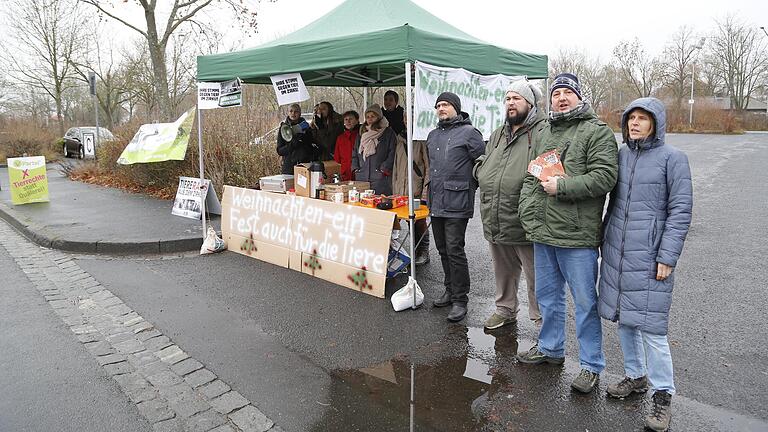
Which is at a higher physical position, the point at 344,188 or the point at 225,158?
the point at 225,158

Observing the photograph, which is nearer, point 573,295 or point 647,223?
point 647,223

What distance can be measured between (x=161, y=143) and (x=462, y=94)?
→ 605 centimetres

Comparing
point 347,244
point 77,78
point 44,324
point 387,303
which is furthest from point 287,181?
point 77,78

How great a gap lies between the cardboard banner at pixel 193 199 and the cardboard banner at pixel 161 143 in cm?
51

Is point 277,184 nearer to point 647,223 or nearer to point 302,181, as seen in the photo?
point 302,181

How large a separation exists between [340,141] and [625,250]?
15.3 feet

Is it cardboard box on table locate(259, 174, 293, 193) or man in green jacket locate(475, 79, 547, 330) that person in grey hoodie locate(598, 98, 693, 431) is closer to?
man in green jacket locate(475, 79, 547, 330)

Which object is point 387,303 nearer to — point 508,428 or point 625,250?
point 508,428

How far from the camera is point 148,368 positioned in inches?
160

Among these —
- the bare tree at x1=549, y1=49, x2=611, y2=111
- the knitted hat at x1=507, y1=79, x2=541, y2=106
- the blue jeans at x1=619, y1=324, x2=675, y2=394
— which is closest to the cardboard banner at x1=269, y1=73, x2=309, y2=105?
the knitted hat at x1=507, y1=79, x2=541, y2=106

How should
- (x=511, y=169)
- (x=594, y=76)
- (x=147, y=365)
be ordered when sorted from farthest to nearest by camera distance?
(x=594, y=76) → (x=147, y=365) → (x=511, y=169)

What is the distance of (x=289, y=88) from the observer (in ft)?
19.8

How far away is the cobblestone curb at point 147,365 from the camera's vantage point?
3.35 metres

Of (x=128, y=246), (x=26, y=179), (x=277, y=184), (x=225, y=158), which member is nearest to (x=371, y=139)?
(x=277, y=184)
